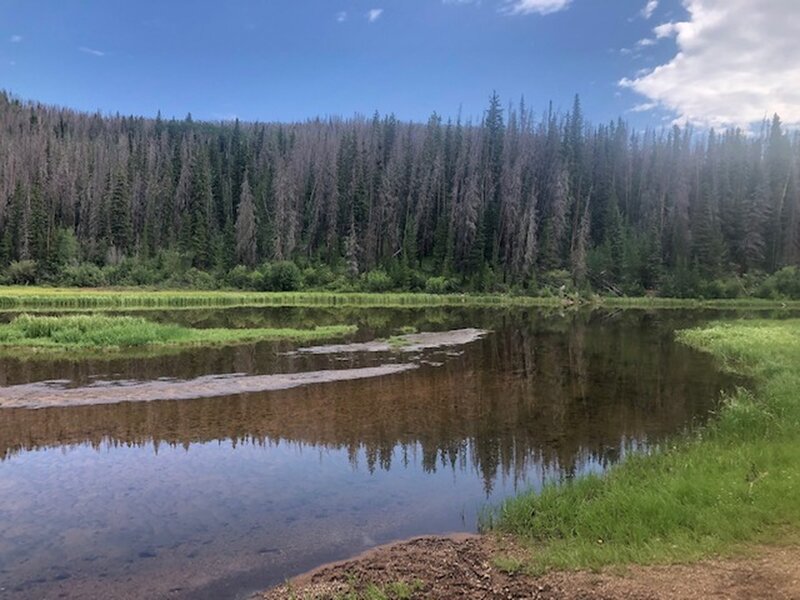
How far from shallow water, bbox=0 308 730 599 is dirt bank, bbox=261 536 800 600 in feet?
3.14

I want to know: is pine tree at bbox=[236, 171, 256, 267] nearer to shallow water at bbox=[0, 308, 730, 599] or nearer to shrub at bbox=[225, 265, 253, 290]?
shrub at bbox=[225, 265, 253, 290]

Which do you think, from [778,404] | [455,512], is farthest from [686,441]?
[455,512]

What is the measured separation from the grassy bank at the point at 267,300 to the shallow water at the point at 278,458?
2953 centimetres

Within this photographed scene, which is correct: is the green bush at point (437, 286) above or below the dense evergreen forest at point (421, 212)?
below

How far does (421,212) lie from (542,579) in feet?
340

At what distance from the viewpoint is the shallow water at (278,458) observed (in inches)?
395

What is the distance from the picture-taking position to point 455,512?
1174 centimetres

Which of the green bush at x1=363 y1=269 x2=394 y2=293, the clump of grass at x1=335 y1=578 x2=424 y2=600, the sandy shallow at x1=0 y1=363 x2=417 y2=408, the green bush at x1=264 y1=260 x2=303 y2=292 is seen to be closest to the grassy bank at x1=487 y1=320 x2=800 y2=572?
the clump of grass at x1=335 y1=578 x2=424 y2=600

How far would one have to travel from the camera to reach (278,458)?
15.5 metres

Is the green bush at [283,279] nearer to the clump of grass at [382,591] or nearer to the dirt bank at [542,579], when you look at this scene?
the dirt bank at [542,579]

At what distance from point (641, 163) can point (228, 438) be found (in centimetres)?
13341

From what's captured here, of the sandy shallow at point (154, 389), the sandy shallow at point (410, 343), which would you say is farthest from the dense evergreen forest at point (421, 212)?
the sandy shallow at point (154, 389)

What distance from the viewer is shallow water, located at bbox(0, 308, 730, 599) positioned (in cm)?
1003

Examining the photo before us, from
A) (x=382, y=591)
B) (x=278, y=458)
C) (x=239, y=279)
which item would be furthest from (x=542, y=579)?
(x=239, y=279)
